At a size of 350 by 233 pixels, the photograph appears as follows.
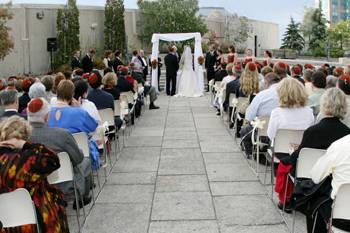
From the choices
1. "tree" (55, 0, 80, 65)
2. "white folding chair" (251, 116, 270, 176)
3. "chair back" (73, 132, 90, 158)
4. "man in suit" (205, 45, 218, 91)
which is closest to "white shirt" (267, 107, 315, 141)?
"white folding chair" (251, 116, 270, 176)

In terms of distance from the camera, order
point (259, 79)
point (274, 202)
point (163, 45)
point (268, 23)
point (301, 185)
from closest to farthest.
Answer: point (301, 185), point (274, 202), point (259, 79), point (163, 45), point (268, 23)

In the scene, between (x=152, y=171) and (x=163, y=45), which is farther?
(x=163, y=45)

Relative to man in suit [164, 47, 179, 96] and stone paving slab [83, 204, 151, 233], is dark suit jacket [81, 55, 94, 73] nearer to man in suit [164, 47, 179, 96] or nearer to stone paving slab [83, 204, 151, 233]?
man in suit [164, 47, 179, 96]

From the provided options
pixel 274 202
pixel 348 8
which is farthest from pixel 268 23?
pixel 348 8

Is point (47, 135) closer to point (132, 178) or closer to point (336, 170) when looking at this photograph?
point (132, 178)

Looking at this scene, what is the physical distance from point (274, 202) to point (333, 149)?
217 cm

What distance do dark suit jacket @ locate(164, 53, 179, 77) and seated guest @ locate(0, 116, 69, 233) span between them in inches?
522

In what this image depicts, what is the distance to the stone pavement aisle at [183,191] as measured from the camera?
5277mm

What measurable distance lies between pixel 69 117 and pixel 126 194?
3.94 ft

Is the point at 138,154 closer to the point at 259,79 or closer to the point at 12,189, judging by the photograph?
the point at 259,79

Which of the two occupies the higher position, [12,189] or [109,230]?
[12,189]

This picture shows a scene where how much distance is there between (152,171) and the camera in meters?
7.46

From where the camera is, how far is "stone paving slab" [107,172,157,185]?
22.8ft

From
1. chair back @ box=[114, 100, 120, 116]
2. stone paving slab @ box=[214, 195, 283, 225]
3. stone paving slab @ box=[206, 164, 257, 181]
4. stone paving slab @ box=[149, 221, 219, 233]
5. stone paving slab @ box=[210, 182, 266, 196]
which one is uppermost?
chair back @ box=[114, 100, 120, 116]
